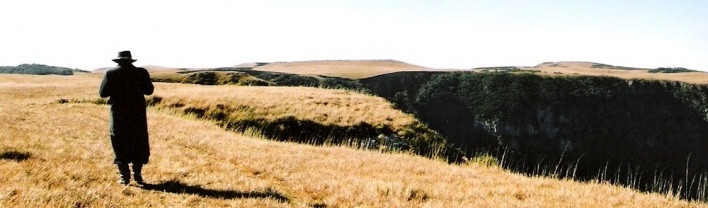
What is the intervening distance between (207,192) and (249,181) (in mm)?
1259

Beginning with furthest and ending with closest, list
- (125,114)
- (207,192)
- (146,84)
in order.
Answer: (146,84) → (125,114) → (207,192)

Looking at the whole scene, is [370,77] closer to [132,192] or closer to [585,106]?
[585,106]

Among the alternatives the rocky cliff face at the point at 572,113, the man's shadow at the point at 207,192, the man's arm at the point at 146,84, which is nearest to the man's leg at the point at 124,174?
the man's shadow at the point at 207,192

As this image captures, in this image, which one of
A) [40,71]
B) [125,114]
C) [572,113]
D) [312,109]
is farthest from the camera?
[40,71]

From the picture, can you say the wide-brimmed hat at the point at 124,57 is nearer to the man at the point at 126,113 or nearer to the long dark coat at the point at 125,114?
the man at the point at 126,113

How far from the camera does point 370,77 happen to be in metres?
136

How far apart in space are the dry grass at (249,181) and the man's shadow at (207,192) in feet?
0.05

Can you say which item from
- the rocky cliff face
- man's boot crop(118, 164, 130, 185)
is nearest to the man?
man's boot crop(118, 164, 130, 185)

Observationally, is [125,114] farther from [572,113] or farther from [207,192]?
[572,113]

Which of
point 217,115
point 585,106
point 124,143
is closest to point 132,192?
point 124,143

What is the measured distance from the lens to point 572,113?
129 metres

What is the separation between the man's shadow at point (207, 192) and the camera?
322 inches

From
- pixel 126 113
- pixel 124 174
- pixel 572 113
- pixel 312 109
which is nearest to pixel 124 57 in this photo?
pixel 126 113

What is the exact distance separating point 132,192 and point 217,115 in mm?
18149
